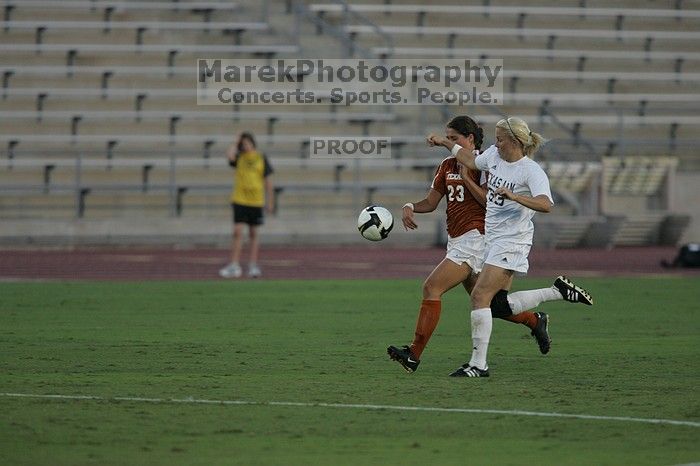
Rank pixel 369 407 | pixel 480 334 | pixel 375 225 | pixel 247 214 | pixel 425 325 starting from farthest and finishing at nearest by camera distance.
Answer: pixel 247 214 < pixel 375 225 < pixel 425 325 < pixel 480 334 < pixel 369 407

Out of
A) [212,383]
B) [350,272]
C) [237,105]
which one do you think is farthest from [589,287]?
[237,105]

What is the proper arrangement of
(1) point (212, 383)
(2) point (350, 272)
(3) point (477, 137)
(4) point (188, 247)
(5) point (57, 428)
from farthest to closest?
(4) point (188, 247), (2) point (350, 272), (3) point (477, 137), (1) point (212, 383), (5) point (57, 428)

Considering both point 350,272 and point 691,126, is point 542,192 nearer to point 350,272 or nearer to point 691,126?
point 350,272

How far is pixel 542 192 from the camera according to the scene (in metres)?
9.98

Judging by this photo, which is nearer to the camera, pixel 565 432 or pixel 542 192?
pixel 565 432

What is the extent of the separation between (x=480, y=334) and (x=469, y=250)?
79cm

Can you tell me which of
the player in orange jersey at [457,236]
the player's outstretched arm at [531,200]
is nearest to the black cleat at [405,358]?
the player in orange jersey at [457,236]

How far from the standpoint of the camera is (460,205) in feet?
34.9

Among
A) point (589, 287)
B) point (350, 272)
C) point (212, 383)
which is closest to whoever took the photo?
point (212, 383)

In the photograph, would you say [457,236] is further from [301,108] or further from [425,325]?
[301,108]

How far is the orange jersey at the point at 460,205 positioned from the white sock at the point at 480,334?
75 centimetres

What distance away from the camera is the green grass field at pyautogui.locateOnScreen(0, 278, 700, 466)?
7.35 metres

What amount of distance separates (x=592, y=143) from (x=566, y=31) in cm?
406

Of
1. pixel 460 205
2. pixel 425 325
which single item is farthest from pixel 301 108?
pixel 425 325
